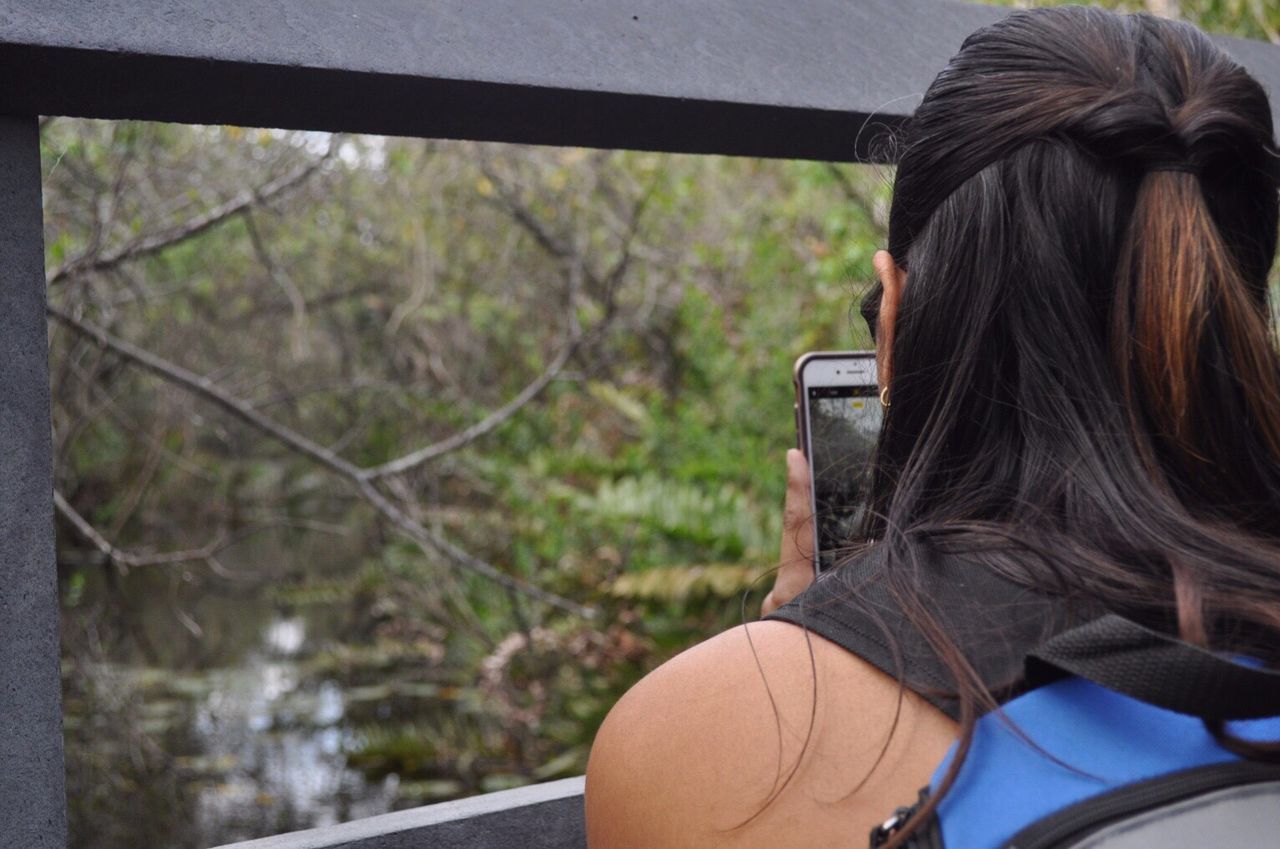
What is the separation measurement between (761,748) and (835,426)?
0.56m

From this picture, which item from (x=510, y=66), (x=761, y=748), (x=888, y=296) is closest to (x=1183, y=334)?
(x=888, y=296)

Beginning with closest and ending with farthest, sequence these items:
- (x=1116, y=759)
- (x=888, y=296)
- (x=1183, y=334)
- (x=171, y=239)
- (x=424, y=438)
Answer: (x=1116, y=759)
(x=1183, y=334)
(x=888, y=296)
(x=171, y=239)
(x=424, y=438)

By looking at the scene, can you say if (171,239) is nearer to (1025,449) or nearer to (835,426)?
(835,426)

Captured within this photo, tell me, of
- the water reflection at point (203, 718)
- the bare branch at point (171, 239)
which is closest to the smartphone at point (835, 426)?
the bare branch at point (171, 239)

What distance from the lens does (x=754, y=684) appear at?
2.36ft

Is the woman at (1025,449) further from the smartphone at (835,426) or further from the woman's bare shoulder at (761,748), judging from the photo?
the smartphone at (835,426)

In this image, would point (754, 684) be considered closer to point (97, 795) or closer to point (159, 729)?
point (97, 795)

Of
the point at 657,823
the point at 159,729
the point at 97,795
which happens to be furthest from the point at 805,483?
the point at 159,729

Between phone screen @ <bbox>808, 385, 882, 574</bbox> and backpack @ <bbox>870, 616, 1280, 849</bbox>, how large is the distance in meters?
0.44

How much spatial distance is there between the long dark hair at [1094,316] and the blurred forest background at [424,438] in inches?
103

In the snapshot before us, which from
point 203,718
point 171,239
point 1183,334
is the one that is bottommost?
point 203,718

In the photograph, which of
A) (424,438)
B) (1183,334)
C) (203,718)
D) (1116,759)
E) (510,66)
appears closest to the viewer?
(1116,759)

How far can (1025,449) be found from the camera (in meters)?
0.78

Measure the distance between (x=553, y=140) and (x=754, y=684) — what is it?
697 millimetres
